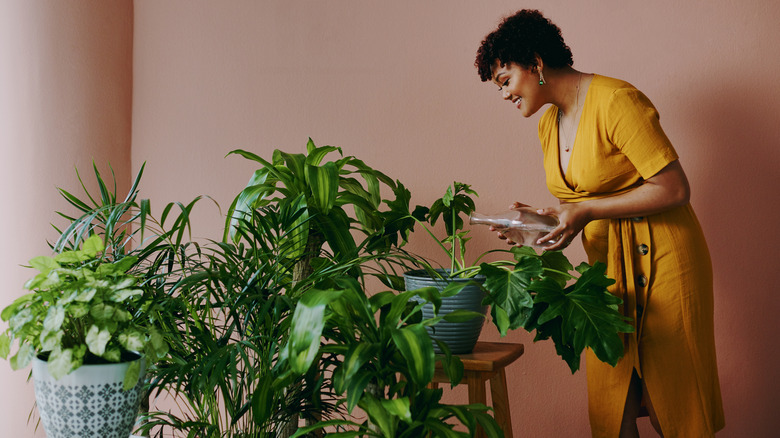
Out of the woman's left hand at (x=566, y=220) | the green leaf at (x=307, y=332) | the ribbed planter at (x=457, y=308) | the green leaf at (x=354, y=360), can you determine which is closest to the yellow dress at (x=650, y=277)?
the woman's left hand at (x=566, y=220)

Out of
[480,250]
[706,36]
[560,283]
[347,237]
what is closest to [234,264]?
[347,237]

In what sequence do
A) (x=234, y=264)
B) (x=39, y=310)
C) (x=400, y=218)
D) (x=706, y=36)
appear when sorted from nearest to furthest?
(x=39, y=310) < (x=234, y=264) < (x=400, y=218) < (x=706, y=36)

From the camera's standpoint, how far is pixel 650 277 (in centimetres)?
172

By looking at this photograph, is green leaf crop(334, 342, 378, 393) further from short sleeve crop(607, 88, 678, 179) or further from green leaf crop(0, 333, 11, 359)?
short sleeve crop(607, 88, 678, 179)

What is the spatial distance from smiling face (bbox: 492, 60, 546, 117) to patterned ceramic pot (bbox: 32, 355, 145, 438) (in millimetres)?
1201

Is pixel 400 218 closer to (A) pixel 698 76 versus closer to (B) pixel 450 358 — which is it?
(B) pixel 450 358

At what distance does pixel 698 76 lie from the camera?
6.77 ft

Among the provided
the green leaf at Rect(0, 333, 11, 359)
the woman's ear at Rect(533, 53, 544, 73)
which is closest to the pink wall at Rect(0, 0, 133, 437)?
the green leaf at Rect(0, 333, 11, 359)

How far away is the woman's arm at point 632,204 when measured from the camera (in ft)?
5.45

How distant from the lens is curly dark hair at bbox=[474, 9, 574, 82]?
1.81 m

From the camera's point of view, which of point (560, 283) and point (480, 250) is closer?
point (560, 283)

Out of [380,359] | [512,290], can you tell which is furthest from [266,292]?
[512,290]

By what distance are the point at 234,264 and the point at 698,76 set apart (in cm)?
149

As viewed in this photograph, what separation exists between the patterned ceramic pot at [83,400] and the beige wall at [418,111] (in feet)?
4.30
